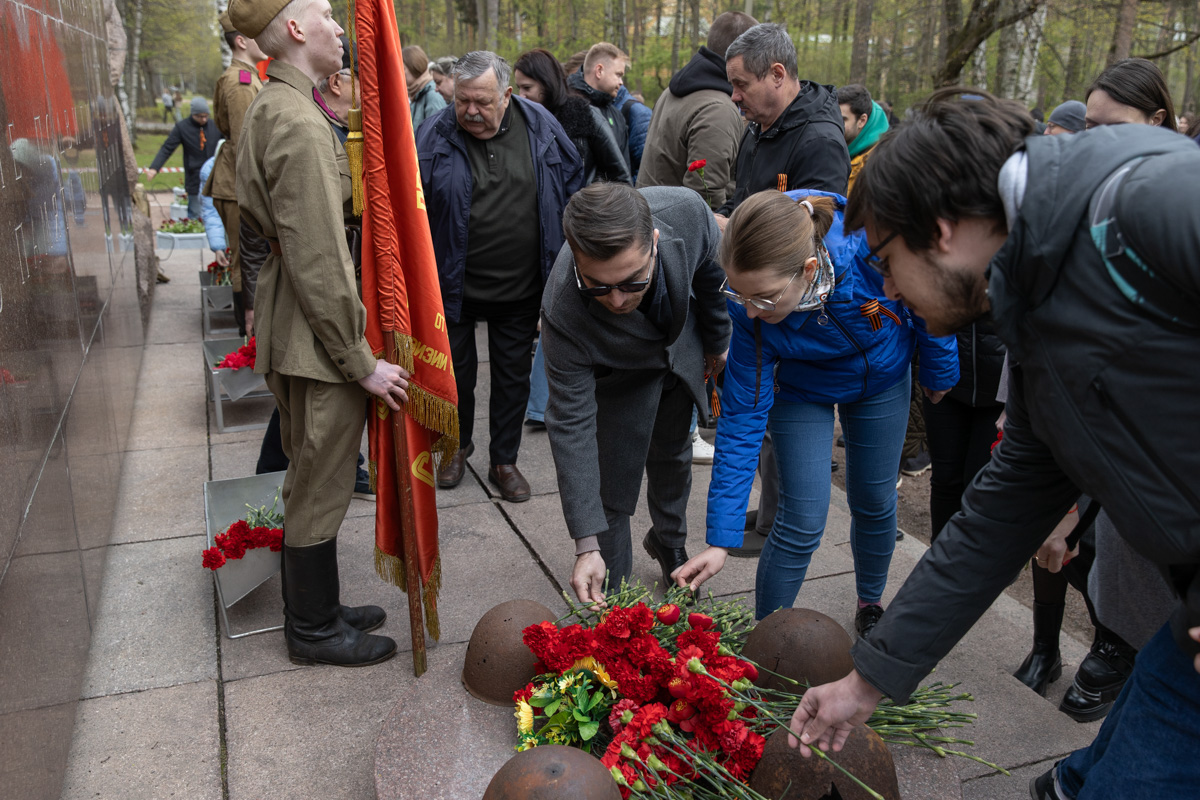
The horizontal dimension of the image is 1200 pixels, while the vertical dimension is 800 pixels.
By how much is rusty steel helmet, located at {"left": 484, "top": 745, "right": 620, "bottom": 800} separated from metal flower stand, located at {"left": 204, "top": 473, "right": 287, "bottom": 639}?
6.16 ft

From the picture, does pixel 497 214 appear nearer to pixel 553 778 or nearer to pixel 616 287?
pixel 616 287

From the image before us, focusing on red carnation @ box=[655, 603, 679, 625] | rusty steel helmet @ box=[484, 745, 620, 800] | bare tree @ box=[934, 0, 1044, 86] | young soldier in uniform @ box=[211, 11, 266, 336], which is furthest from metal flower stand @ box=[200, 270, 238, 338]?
bare tree @ box=[934, 0, 1044, 86]

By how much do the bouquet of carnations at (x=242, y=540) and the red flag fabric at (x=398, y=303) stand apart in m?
0.53

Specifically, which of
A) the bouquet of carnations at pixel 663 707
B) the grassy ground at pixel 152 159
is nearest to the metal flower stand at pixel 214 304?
the bouquet of carnations at pixel 663 707

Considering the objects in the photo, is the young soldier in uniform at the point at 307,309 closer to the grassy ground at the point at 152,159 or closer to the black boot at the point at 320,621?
the black boot at the point at 320,621

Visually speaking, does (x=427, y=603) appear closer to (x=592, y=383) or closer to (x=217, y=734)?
(x=217, y=734)

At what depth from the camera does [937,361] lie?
3.15m

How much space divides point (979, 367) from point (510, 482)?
2434 mm

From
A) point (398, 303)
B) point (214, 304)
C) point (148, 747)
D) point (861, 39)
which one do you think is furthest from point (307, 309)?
point (861, 39)

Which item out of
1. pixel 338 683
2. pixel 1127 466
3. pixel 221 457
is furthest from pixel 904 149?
pixel 221 457

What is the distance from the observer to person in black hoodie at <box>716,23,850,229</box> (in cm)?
402

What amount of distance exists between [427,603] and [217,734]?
2.58 ft

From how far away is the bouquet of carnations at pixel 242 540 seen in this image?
3330 millimetres

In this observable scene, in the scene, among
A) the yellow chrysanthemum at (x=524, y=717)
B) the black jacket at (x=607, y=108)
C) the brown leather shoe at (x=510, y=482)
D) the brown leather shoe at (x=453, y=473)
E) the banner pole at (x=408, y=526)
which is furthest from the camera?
the black jacket at (x=607, y=108)
